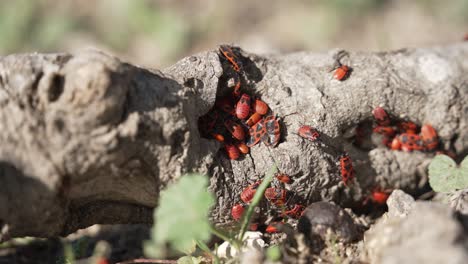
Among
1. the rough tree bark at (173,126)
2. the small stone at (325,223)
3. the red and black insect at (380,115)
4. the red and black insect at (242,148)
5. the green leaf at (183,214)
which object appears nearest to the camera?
the green leaf at (183,214)

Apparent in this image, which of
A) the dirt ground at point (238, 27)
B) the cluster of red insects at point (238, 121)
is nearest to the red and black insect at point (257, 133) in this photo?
the cluster of red insects at point (238, 121)

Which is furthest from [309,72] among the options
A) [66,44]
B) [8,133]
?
[66,44]

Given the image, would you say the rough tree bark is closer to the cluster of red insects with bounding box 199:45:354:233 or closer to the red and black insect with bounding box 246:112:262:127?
the cluster of red insects with bounding box 199:45:354:233

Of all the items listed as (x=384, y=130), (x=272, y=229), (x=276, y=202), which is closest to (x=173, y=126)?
(x=276, y=202)

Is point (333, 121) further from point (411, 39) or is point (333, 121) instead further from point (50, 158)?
point (411, 39)

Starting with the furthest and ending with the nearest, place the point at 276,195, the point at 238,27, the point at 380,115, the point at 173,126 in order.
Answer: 1. the point at 238,27
2. the point at 380,115
3. the point at 276,195
4. the point at 173,126

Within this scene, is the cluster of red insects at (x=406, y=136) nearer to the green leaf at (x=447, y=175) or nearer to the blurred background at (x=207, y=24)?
the green leaf at (x=447, y=175)

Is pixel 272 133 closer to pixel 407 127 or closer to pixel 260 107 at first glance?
pixel 260 107
